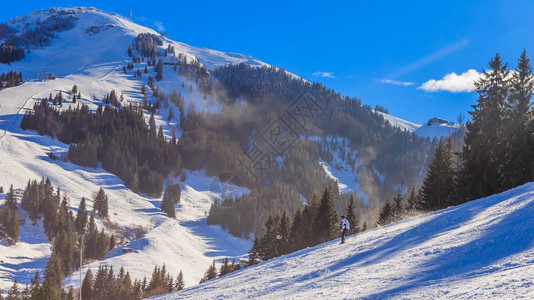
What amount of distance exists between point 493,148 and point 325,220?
2076cm

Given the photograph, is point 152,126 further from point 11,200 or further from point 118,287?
point 118,287

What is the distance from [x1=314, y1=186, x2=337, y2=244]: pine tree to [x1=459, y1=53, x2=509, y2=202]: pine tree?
15153mm

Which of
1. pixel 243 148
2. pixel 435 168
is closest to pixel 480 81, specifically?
pixel 435 168

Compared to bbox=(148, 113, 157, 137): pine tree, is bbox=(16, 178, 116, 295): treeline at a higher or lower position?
lower

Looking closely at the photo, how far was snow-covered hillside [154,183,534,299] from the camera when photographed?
8.45m

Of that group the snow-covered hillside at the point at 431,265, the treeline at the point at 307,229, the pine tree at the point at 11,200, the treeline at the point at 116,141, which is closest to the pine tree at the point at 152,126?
the treeline at the point at 116,141

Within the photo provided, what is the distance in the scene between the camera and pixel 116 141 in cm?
13575

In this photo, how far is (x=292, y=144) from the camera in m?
198

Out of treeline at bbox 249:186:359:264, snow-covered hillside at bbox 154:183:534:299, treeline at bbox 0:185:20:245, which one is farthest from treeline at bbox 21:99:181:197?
snow-covered hillside at bbox 154:183:534:299

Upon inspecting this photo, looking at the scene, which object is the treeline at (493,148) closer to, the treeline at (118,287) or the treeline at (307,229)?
the treeline at (307,229)

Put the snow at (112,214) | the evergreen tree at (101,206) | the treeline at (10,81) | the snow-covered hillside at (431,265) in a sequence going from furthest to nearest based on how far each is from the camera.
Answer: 1. the treeline at (10,81)
2. the evergreen tree at (101,206)
3. the snow at (112,214)
4. the snow-covered hillside at (431,265)

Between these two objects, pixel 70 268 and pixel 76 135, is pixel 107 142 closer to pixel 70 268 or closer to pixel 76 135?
pixel 76 135

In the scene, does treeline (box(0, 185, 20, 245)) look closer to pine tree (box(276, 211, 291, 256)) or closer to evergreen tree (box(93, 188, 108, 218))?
evergreen tree (box(93, 188, 108, 218))

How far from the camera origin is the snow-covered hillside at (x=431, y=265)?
8.45 meters
